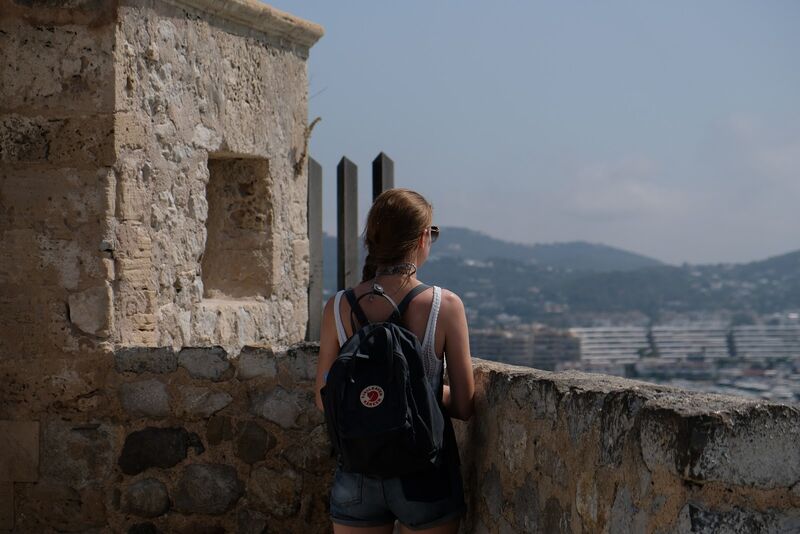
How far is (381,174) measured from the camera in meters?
6.71

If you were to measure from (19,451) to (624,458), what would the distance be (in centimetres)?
317

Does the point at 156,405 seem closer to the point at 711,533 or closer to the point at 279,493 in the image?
the point at 279,493

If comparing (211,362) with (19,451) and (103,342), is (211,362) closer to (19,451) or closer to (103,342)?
→ (103,342)

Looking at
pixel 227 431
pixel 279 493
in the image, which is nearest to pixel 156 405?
pixel 227 431

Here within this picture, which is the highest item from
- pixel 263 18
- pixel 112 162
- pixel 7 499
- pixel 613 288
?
pixel 263 18

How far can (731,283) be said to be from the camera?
9806cm

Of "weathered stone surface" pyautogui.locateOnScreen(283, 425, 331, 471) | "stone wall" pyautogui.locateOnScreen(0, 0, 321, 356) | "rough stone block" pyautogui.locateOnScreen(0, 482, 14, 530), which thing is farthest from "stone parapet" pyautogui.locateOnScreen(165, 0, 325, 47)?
"rough stone block" pyautogui.locateOnScreen(0, 482, 14, 530)

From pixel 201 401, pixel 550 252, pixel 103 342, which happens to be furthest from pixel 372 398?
pixel 550 252

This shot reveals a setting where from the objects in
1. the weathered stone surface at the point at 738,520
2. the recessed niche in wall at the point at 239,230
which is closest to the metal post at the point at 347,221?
the recessed niche in wall at the point at 239,230

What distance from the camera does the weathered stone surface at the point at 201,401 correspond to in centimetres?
471

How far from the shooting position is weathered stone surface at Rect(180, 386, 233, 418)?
185 inches

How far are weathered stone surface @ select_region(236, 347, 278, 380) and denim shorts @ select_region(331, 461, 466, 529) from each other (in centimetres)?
146

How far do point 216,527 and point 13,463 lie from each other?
0.93 metres

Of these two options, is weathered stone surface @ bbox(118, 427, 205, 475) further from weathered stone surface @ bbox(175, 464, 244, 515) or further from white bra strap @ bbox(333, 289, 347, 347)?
white bra strap @ bbox(333, 289, 347, 347)
